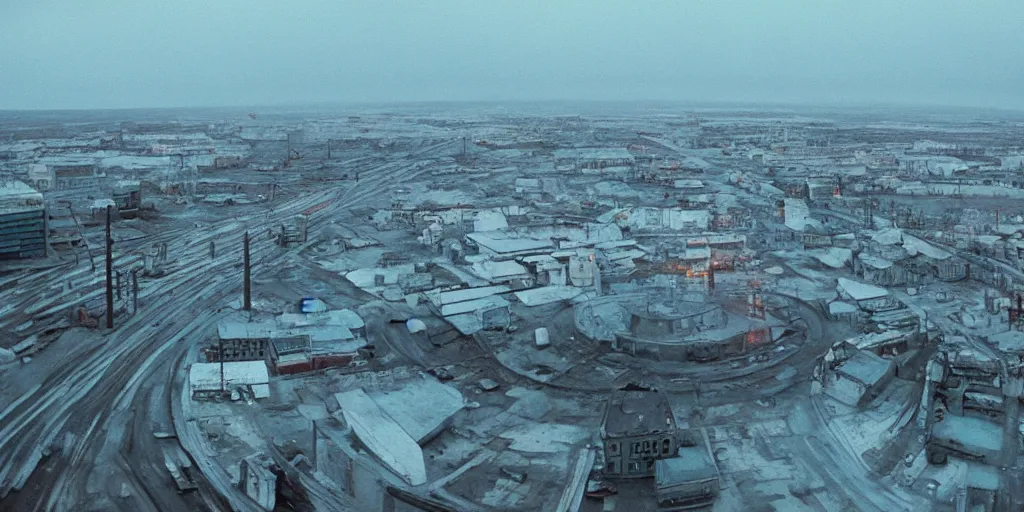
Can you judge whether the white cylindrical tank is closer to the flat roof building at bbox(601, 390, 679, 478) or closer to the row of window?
the flat roof building at bbox(601, 390, 679, 478)

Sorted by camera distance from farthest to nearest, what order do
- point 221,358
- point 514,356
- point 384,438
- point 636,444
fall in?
point 514,356 → point 221,358 → point 384,438 → point 636,444

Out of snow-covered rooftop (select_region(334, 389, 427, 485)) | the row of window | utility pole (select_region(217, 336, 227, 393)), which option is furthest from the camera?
utility pole (select_region(217, 336, 227, 393))

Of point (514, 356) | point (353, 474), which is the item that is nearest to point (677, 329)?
point (514, 356)

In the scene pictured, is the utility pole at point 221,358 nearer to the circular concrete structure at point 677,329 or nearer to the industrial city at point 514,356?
the industrial city at point 514,356

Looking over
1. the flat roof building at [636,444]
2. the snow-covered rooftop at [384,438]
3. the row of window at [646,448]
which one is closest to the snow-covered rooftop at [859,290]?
the flat roof building at [636,444]

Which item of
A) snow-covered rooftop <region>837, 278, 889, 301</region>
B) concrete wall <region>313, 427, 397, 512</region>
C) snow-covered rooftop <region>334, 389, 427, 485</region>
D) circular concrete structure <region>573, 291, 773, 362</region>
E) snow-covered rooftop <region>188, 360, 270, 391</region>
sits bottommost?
concrete wall <region>313, 427, 397, 512</region>

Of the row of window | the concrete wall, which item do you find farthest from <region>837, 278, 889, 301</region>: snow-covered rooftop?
the concrete wall

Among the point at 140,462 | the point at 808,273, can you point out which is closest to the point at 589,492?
the point at 140,462

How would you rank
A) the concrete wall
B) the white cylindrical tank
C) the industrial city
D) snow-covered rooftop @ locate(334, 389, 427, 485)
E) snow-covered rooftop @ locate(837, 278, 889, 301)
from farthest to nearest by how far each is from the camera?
snow-covered rooftop @ locate(837, 278, 889, 301) → the white cylindrical tank → snow-covered rooftop @ locate(334, 389, 427, 485) → the industrial city → the concrete wall

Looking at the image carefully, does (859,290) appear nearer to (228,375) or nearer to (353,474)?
(353,474)
